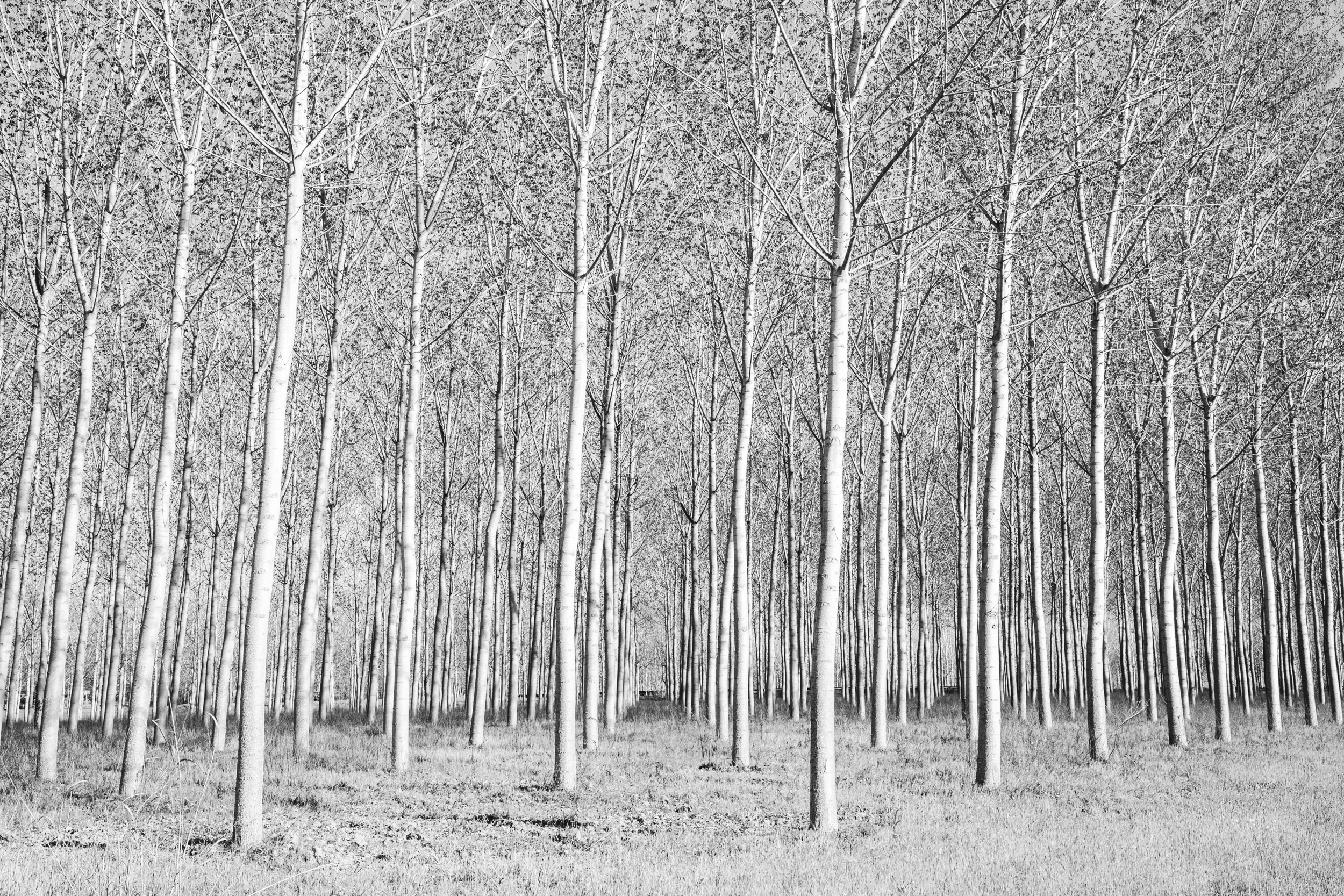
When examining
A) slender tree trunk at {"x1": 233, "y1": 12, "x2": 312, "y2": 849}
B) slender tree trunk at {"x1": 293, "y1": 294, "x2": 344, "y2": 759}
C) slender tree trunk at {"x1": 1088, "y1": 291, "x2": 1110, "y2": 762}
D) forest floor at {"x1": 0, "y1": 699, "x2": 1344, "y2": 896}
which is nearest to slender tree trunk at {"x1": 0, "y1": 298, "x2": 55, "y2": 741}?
forest floor at {"x1": 0, "y1": 699, "x2": 1344, "y2": 896}

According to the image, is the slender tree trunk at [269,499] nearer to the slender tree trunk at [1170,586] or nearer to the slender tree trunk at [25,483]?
the slender tree trunk at [25,483]

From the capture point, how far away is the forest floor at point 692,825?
21.4ft

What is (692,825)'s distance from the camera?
9.17 metres

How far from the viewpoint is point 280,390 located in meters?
8.11

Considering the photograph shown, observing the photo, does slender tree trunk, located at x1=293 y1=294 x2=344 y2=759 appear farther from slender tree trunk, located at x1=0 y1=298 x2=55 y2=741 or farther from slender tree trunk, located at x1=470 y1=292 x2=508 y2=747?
slender tree trunk, located at x1=0 y1=298 x2=55 y2=741

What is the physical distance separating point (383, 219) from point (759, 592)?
25.6 m

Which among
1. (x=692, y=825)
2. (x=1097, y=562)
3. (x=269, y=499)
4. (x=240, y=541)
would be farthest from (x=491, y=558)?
(x=1097, y=562)

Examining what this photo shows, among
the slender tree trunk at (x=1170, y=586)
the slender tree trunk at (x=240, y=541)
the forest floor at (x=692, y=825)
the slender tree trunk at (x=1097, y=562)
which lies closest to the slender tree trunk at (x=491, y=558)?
the forest floor at (x=692, y=825)

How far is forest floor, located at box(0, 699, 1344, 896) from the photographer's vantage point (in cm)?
653

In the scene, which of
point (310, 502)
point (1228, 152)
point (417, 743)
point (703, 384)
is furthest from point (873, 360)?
point (310, 502)

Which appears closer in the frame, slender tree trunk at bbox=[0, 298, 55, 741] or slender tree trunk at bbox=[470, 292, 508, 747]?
slender tree trunk at bbox=[0, 298, 55, 741]

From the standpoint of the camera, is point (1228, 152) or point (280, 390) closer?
point (280, 390)

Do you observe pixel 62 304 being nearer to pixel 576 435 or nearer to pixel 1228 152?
pixel 576 435

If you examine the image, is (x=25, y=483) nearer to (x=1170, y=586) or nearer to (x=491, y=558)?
(x=491, y=558)
